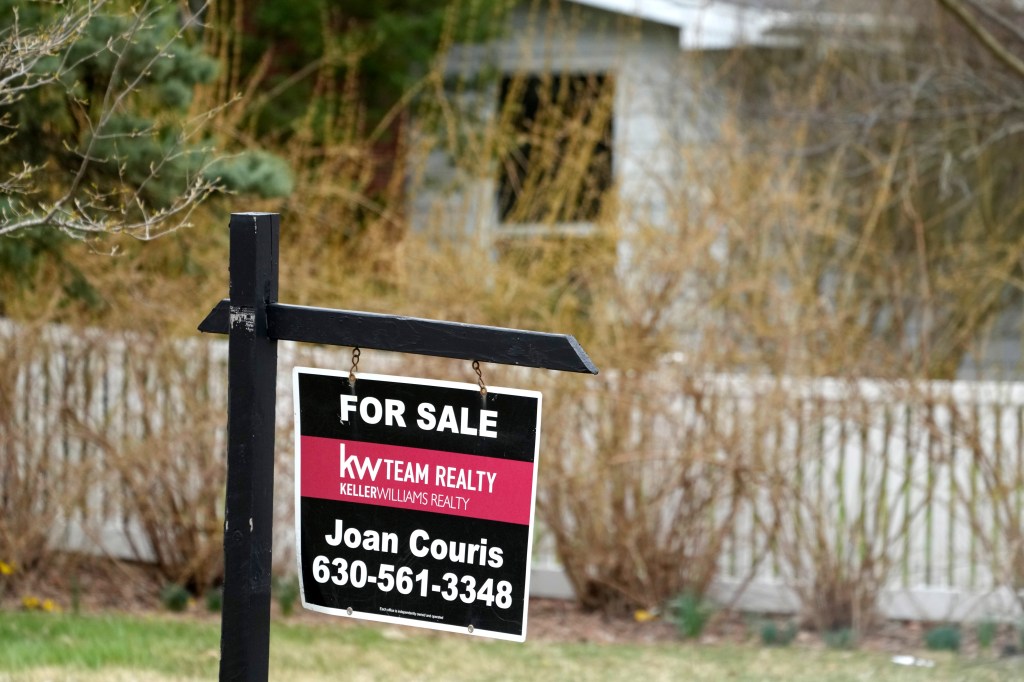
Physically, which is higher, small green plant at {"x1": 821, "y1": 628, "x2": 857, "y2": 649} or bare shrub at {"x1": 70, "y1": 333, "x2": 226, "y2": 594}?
bare shrub at {"x1": 70, "y1": 333, "x2": 226, "y2": 594}

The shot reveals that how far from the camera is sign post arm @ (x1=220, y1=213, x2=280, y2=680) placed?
301cm

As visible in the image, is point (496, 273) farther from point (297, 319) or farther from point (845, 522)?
point (297, 319)

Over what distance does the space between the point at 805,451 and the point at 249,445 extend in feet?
14.1

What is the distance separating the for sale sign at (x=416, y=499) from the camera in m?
2.99

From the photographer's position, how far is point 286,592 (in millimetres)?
6707

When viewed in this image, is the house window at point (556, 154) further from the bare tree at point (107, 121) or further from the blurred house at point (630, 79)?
the bare tree at point (107, 121)

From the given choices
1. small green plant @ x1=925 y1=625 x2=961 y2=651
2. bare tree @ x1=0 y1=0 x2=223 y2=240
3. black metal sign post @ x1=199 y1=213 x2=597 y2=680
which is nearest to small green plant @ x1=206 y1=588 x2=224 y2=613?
bare tree @ x1=0 y1=0 x2=223 y2=240

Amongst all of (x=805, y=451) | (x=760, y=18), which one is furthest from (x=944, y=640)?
(x=760, y=18)

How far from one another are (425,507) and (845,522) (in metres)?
4.16

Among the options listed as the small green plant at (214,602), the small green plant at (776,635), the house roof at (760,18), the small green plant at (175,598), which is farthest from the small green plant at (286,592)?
the house roof at (760,18)

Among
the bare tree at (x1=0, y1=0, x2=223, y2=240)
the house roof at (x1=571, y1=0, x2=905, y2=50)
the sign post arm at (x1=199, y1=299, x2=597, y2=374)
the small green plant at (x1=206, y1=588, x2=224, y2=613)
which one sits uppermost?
the house roof at (x1=571, y1=0, x2=905, y2=50)

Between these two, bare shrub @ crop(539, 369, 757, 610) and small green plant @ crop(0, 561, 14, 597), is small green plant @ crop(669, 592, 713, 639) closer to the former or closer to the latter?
bare shrub @ crop(539, 369, 757, 610)

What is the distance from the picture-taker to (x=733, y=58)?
1070 cm

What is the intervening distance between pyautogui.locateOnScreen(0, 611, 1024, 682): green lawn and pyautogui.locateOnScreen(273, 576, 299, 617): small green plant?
175mm
